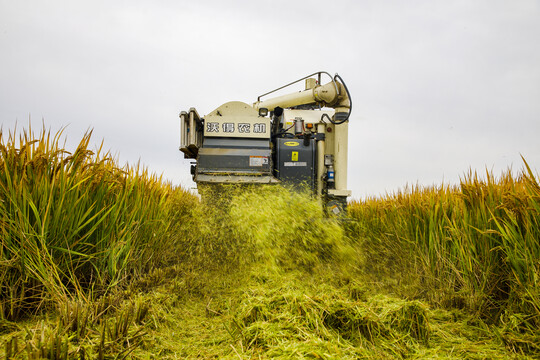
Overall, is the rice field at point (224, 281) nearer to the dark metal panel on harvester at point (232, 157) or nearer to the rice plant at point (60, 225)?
the rice plant at point (60, 225)

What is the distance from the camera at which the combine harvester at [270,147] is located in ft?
18.5

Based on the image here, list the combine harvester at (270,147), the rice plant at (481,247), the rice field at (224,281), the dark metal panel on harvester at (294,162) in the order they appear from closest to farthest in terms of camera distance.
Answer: the rice field at (224,281) → the rice plant at (481,247) → the combine harvester at (270,147) → the dark metal panel on harvester at (294,162)

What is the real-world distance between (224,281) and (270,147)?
2.55 metres

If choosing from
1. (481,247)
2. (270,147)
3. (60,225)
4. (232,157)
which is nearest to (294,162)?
(270,147)

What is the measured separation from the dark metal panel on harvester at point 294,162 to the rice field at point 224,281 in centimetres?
154

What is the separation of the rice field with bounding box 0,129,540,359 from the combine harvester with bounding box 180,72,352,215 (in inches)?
45.0

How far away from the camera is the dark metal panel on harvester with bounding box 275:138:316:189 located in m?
6.04

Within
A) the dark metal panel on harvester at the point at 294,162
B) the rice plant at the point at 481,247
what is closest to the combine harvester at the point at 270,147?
the dark metal panel on harvester at the point at 294,162

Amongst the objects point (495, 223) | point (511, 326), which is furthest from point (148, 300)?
point (495, 223)

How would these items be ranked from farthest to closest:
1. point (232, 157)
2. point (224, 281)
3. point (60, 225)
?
point (232, 157) → point (224, 281) → point (60, 225)

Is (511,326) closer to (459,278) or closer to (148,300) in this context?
(459,278)

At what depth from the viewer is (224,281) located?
421cm

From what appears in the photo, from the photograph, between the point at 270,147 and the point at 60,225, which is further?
the point at 270,147

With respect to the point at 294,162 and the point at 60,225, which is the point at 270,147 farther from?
the point at 60,225
